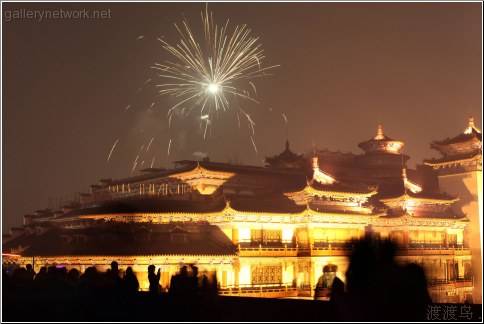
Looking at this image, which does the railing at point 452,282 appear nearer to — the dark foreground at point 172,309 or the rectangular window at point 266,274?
the rectangular window at point 266,274

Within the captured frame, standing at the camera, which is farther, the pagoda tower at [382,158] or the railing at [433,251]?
the pagoda tower at [382,158]

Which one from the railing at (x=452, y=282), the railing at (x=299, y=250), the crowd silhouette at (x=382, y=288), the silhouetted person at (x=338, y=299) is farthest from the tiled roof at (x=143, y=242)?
the crowd silhouette at (x=382, y=288)

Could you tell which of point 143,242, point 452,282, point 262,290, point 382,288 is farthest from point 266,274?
point 382,288

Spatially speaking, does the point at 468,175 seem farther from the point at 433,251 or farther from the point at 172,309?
the point at 172,309

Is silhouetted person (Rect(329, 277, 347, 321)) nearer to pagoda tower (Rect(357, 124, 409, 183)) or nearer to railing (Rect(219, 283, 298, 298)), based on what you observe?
railing (Rect(219, 283, 298, 298))

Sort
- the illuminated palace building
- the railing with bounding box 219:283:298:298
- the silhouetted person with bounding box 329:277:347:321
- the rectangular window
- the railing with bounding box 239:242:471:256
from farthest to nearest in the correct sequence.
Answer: the rectangular window, the railing with bounding box 239:242:471:256, the illuminated palace building, the railing with bounding box 219:283:298:298, the silhouetted person with bounding box 329:277:347:321

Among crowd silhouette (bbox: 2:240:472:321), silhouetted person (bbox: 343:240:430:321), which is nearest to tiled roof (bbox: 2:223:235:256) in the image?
crowd silhouette (bbox: 2:240:472:321)
